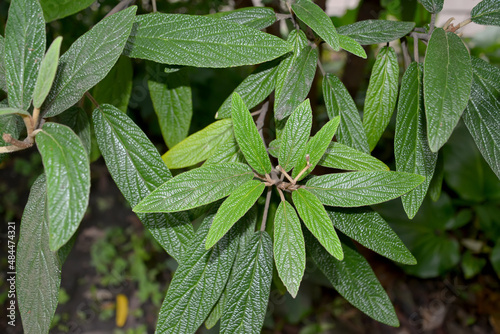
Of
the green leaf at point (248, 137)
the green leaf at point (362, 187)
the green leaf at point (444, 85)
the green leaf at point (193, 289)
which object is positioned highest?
the green leaf at point (444, 85)

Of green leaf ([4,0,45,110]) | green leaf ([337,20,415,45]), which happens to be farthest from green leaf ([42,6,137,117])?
A: green leaf ([337,20,415,45])

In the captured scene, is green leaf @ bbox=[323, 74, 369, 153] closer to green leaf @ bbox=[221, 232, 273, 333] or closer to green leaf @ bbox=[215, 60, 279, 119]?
green leaf @ bbox=[215, 60, 279, 119]

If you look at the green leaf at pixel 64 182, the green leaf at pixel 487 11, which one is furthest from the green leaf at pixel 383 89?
the green leaf at pixel 64 182

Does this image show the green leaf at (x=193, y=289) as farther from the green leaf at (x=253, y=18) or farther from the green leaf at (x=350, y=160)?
the green leaf at (x=253, y=18)

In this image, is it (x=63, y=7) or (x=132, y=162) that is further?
(x=63, y=7)

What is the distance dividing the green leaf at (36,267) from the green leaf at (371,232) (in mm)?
469

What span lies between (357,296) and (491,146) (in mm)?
339

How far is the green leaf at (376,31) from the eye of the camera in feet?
2.23

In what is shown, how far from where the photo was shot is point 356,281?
754 millimetres

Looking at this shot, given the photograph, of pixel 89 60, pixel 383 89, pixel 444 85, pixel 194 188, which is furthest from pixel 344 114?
pixel 89 60

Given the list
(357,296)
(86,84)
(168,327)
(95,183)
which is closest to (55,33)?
(86,84)

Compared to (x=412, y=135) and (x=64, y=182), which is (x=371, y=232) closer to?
(x=412, y=135)

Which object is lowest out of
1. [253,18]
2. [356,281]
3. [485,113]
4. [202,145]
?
[356,281]

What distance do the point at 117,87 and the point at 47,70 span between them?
0.42m
